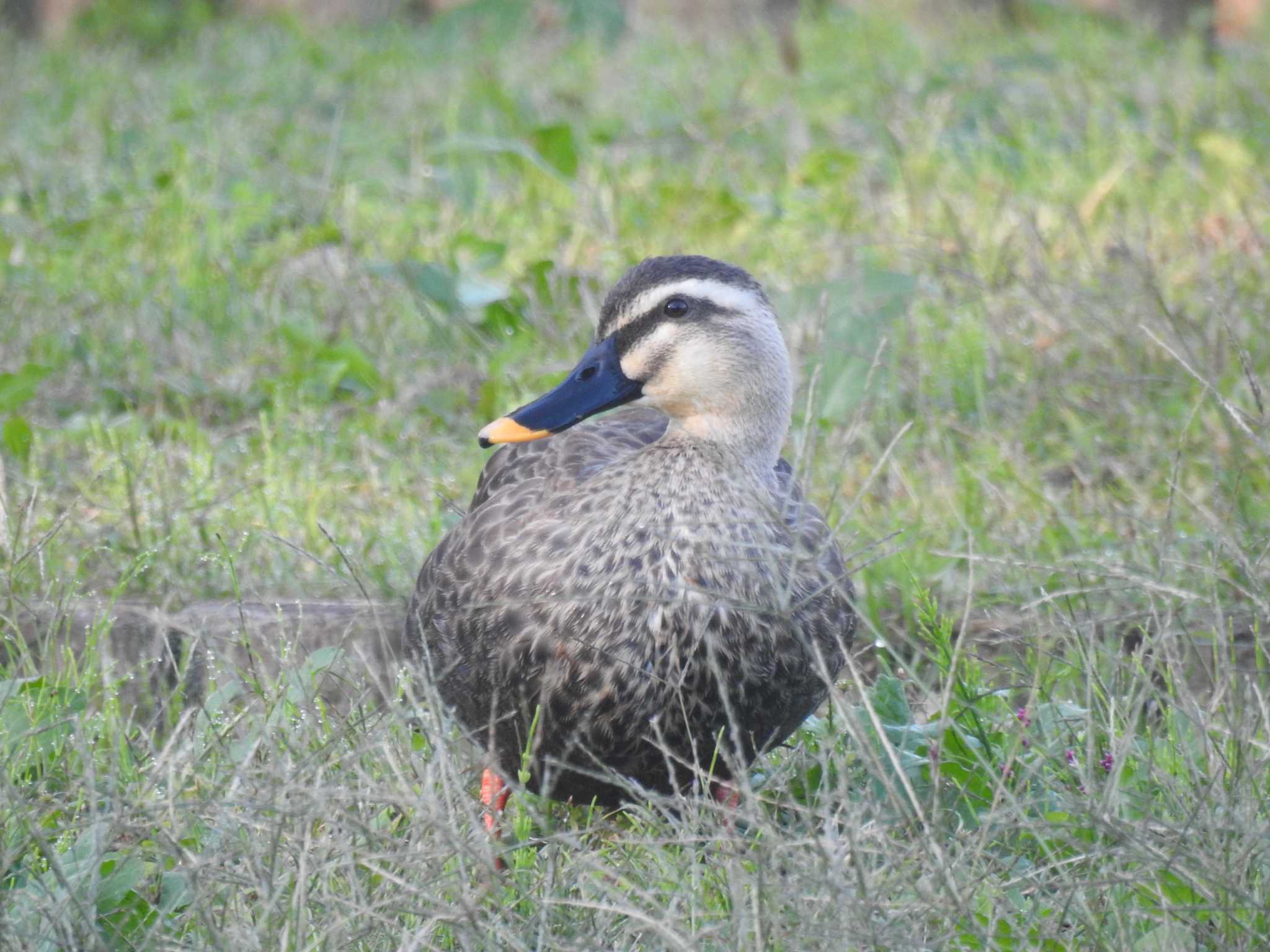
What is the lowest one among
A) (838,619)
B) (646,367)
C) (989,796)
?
(989,796)

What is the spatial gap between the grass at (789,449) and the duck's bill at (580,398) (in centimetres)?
39

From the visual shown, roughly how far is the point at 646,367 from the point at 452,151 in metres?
3.61

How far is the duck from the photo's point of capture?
279 cm

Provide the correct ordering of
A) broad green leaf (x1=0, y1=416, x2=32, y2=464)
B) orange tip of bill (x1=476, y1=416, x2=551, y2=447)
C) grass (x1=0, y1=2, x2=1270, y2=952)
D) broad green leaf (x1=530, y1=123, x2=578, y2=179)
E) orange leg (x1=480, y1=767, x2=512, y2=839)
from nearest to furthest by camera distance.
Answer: grass (x1=0, y1=2, x2=1270, y2=952), orange leg (x1=480, y1=767, x2=512, y2=839), orange tip of bill (x1=476, y1=416, x2=551, y2=447), broad green leaf (x1=0, y1=416, x2=32, y2=464), broad green leaf (x1=530, y1=123, x2=578, y2=179)

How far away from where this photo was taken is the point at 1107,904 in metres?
2.31

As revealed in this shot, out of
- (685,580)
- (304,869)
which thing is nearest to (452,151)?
(685,580)

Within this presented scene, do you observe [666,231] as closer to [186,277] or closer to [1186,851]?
[186,277]

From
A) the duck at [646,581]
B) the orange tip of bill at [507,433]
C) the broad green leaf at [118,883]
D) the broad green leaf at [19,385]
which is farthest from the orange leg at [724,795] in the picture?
the broad green leaf at [19,385]

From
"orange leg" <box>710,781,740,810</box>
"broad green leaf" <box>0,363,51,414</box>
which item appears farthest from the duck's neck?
"broad green leaf" <box>0,363,51,414</box>

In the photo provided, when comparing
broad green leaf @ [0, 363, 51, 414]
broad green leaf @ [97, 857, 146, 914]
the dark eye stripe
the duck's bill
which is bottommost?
broad green leaf @ [97, 857, 146, 914]

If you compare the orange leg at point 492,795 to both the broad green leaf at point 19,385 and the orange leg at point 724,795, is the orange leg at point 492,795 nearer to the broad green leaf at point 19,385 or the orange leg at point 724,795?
the orange leg at point 724,795

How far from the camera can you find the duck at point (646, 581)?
9.17 feet

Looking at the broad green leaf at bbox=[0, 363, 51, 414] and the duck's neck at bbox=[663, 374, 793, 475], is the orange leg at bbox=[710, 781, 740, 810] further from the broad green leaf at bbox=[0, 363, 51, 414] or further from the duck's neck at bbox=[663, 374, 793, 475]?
the broad green leaf at bbox=[0, 363, 51, 414]

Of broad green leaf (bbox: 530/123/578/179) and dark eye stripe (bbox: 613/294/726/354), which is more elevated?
dark eye stripe (bbox: 613/294/726/354)
